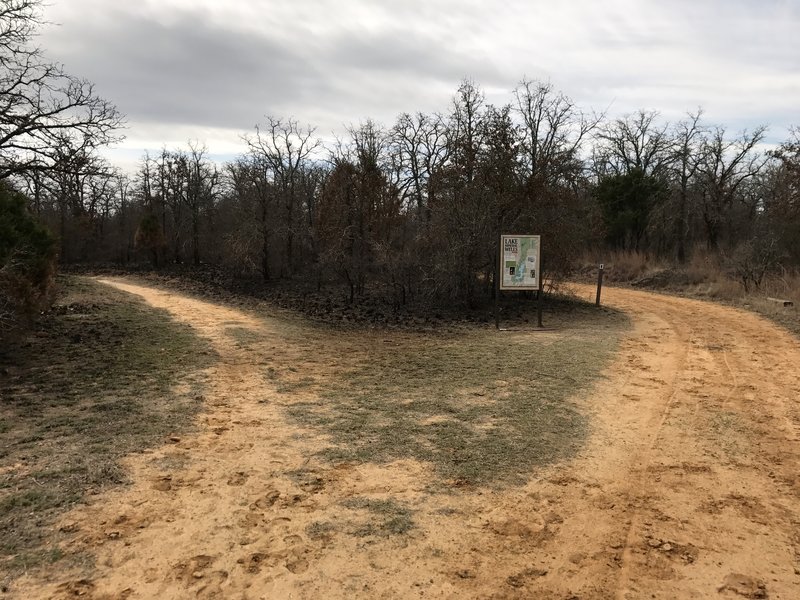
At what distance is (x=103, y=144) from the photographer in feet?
35.8

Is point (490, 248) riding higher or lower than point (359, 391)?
higher

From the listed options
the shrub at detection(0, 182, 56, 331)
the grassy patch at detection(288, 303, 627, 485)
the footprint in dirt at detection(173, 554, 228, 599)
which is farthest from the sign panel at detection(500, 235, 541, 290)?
the footprint in dirt at detection(173, 554, 228, 599)

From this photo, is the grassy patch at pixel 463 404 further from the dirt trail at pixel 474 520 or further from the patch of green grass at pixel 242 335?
the patch of green grass at pixel 242 335

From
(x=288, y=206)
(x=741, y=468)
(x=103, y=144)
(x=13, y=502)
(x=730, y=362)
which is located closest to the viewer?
(x=13, y=502)

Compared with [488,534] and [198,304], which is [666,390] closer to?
[488,534]

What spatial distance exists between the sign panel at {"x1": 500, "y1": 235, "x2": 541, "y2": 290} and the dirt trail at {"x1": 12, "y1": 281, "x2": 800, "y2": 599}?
6455mm

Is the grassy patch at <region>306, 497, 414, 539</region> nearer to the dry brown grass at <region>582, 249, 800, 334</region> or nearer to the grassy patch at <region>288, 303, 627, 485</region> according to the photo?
the grassy patch at <region>288, 303, 627, 485</region>

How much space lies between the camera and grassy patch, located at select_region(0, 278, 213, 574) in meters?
3.99

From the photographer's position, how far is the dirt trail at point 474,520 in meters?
3.18

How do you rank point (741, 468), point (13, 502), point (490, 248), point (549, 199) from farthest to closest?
point (549, 199) → point (490, 248) → point (741, 468) → point (13, 502)

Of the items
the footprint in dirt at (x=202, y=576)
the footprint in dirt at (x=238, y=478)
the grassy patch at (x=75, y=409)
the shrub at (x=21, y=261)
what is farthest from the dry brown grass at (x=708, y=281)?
the shrub at (x=21, y=261)

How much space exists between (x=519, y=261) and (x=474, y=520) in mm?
9494

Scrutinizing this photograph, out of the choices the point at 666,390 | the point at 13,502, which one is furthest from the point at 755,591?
the point at 13,502

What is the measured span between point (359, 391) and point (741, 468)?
4367 mm
